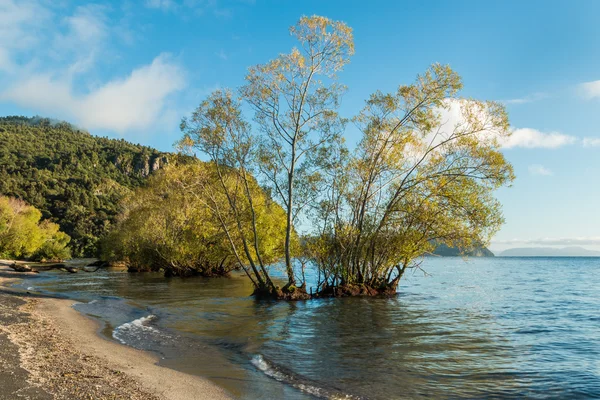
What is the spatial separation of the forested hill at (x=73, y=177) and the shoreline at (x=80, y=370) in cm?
9157

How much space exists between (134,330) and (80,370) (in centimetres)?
772

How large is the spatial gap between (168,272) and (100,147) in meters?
161

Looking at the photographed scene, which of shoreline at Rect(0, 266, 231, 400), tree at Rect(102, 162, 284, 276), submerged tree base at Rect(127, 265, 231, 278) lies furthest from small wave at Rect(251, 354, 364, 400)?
submerged tree base at Rect(127, 265, 231, 278)

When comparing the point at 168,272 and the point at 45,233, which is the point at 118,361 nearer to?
the point at 168,272

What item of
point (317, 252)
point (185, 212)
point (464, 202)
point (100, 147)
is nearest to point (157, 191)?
point (185, 212)

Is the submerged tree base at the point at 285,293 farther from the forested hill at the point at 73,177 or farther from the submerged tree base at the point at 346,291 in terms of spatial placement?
the forested hill at the point at 73,177

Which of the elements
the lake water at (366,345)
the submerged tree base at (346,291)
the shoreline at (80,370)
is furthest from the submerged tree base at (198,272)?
the shoreline at (80,370)

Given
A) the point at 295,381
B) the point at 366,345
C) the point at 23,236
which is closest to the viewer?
the point at 295,381

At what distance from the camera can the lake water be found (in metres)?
10.2

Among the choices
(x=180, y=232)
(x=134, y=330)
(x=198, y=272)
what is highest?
(x=180, y=232)

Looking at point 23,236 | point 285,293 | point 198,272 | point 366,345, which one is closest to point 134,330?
point 366,345

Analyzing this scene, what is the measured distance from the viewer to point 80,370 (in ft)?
28.9

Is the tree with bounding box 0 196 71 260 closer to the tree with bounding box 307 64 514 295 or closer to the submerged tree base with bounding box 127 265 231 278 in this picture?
the submerged tree base with bounding box 127 265 231 278

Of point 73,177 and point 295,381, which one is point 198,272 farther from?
point 73,177
